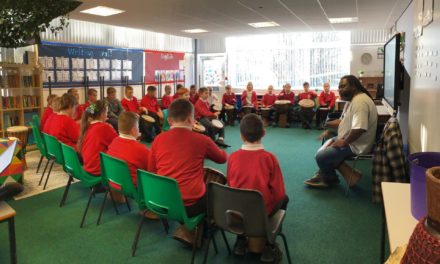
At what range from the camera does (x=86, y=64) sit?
28.2 ft

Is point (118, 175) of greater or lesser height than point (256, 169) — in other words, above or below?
below

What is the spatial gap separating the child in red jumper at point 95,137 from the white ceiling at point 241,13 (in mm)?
2872

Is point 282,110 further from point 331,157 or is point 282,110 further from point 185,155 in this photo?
point 185,155

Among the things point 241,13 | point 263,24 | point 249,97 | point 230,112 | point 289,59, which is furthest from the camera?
point 289,59

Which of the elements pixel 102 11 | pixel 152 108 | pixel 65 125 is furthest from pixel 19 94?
pixel 65 125

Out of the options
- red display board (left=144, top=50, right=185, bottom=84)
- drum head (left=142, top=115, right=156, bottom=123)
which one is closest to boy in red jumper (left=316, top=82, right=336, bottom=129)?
drum head (left=142, top=115, right=156, bottom=123)

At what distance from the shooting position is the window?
36.3ft

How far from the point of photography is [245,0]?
6031 mm

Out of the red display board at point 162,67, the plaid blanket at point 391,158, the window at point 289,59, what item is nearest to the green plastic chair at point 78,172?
the plaid blanket at point 391,158

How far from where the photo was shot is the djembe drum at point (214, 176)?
3.07 m

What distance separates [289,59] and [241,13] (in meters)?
4.82

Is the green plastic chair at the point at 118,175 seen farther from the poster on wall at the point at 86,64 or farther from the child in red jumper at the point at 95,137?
the poster on wall at the point at 86,64

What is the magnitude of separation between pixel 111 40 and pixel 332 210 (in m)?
7.59

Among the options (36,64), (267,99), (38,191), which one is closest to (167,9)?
(36,64)
